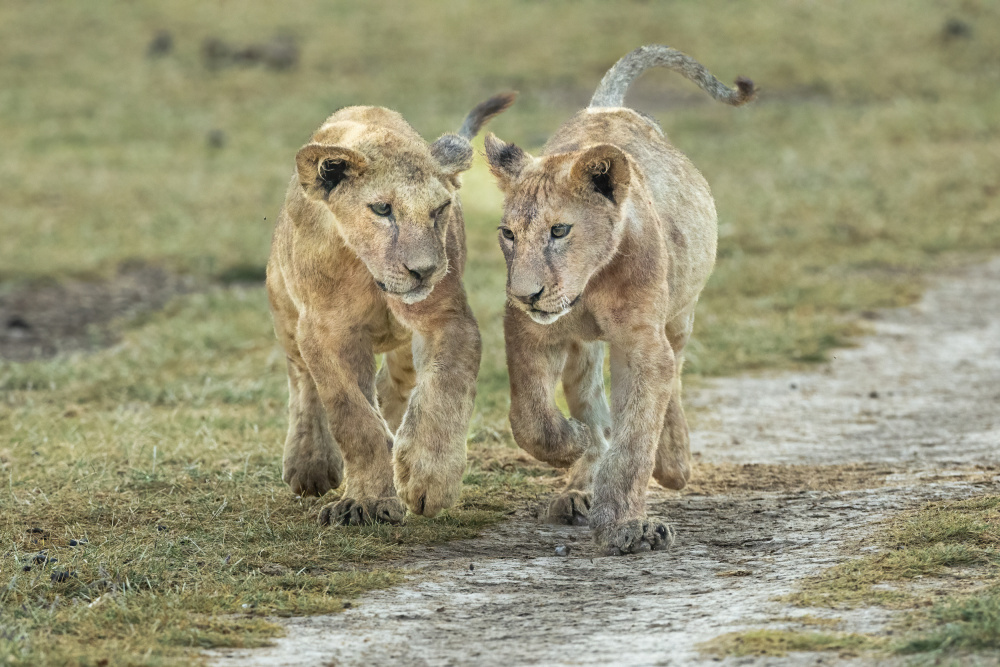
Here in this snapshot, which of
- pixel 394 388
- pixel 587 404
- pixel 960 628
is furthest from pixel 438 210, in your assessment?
pixel 960 628

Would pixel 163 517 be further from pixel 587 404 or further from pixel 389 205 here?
pixel 587 404

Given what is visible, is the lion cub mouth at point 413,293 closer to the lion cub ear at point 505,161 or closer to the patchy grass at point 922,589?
the lion cub ear at point 505,161

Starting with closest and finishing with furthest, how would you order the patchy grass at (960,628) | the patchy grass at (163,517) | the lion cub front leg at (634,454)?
1. the patchy grass at (960,628)
2. the patchy grass at (163,517)
3. the lion cub front leg at (634,454)

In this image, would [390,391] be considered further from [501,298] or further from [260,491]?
[501,298]

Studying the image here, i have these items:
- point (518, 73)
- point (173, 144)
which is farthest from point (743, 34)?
point (173, 144)

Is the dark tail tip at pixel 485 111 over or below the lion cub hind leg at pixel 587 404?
over

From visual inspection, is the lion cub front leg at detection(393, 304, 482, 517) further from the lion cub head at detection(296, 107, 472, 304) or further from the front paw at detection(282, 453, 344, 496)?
the front paw at detection(282, 453, 344, 496)

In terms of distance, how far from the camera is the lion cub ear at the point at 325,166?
485cm

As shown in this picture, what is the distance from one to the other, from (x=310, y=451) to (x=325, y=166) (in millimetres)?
1367

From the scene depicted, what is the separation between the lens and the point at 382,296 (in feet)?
17.0

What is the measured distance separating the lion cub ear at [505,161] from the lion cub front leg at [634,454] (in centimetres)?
70

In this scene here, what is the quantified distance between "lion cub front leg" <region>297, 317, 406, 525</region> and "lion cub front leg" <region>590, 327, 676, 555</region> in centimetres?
82

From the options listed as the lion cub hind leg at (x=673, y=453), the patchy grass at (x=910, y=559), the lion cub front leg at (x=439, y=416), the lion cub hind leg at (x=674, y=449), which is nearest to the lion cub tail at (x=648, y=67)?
the lion cub hind leg at (x=674, y=449)

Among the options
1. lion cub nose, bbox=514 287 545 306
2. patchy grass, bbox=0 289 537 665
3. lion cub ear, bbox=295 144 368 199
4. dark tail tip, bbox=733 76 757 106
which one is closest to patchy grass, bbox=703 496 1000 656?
lion cub nose, bbox=514 287 545 306
